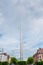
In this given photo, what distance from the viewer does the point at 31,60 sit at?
3850 centimetres

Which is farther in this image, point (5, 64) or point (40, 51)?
point (40, 51)

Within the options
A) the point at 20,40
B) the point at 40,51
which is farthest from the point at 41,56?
the point at 20,40

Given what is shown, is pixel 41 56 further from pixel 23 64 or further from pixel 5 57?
pixel 23 64

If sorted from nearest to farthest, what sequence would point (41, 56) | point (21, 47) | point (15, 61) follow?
point (21, 47)
point (15, 61)
point (41, 56)

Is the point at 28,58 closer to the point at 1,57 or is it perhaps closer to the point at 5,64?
the point at 5,64

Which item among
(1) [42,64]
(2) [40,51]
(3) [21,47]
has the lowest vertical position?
(1) [42,64]

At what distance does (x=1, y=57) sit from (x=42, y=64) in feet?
109

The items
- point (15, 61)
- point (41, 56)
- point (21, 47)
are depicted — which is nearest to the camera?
point (21, 47)

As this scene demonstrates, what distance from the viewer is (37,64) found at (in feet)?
118

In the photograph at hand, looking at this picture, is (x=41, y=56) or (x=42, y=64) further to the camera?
(x=41, y=56)

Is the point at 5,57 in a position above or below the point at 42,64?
above

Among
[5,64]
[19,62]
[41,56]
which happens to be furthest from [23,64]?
[41,56]

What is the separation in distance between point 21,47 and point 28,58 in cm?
578

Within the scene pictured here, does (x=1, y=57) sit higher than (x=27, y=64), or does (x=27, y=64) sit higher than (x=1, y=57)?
(x=1, y=57)
